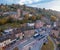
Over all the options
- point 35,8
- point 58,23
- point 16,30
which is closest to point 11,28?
point 16,30

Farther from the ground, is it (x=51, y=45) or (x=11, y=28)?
(x=11, y=28)

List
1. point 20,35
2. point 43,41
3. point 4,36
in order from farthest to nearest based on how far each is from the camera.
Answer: point 43,41, point 20,35, point 4,36

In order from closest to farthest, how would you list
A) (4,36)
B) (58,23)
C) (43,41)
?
1. (4,36)
2. (43,41)
3. (58,23)

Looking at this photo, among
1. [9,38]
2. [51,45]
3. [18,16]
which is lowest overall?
[51,45]

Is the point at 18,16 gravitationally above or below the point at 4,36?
above

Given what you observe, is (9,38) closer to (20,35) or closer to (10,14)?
(20,35)

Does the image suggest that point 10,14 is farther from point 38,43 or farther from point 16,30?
point 38,43

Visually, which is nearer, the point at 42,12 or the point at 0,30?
the point at 0,30

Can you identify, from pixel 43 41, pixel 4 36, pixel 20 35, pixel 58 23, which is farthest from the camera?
pixel 58 23

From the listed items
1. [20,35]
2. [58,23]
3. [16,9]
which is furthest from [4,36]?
[58,23]

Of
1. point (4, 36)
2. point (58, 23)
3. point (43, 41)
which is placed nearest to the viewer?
point (4, 36)
